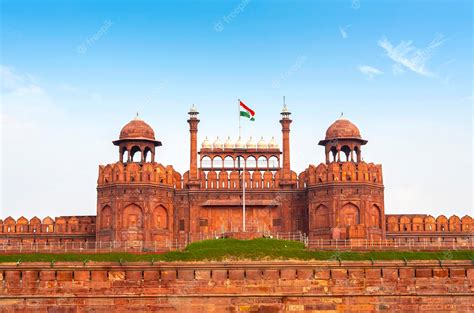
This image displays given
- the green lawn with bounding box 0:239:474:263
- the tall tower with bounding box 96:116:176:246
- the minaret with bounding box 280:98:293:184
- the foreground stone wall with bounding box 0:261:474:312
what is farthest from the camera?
the minaret with bounding box 280:98:293:184

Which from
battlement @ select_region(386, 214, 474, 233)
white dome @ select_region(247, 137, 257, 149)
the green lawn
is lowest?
the green lawn

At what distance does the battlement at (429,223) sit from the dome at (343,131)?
6377 mm

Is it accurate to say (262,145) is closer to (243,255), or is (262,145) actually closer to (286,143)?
(286,143)

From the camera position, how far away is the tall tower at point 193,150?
193 ft

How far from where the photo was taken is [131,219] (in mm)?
55812

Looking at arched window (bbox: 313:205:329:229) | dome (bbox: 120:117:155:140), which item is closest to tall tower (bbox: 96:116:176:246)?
dome (bbox: 120:117:155:140)

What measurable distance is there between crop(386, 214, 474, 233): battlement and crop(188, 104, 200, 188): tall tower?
46.1 ft

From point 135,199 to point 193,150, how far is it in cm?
635

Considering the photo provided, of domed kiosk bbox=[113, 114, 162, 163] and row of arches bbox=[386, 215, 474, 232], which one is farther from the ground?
domed kiosk bbox=[113, 114, 162, 163]

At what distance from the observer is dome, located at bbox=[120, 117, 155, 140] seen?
192ft

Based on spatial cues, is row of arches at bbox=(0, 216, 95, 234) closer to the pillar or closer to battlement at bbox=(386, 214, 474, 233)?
the pillar

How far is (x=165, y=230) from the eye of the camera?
57.0m

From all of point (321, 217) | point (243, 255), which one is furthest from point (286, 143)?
point (243, 255)

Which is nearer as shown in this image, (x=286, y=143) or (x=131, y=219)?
(x=131, y=219)
